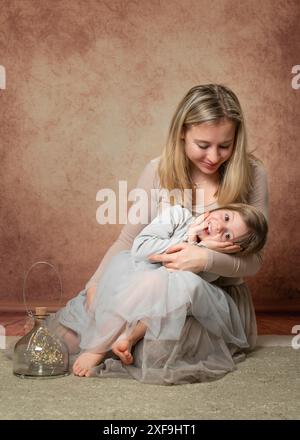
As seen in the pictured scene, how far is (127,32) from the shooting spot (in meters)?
3.49

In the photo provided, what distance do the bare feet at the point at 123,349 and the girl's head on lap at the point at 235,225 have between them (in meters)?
0.39

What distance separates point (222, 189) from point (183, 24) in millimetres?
1415

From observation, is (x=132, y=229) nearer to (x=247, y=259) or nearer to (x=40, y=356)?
(x=247, y=259)

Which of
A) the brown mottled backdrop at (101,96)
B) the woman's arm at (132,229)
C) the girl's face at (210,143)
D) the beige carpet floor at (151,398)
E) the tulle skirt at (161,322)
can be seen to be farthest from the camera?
the brown mottled backdrop at (101,96)

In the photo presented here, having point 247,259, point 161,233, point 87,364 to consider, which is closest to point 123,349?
point 87,364

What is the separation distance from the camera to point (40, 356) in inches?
79.8

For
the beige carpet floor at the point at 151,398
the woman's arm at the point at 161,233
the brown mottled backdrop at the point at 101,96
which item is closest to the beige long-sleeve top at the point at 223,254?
the woman's arm at the point at 161,233

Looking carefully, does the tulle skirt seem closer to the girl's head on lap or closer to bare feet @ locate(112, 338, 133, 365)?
bare feet @ locate(112, 338, 133, 365)

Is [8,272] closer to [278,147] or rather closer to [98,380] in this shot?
[278,147]

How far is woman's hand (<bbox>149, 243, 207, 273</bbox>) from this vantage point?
2098mm

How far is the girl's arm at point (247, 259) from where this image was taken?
6.98 ft

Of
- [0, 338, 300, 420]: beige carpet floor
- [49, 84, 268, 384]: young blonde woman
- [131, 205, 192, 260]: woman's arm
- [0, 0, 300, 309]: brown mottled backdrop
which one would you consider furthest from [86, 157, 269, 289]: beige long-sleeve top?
[0, 0, 300, 309]: brown mottled backdrop

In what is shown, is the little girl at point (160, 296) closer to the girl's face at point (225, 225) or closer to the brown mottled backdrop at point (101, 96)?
the girl's face at point (225, 225)
